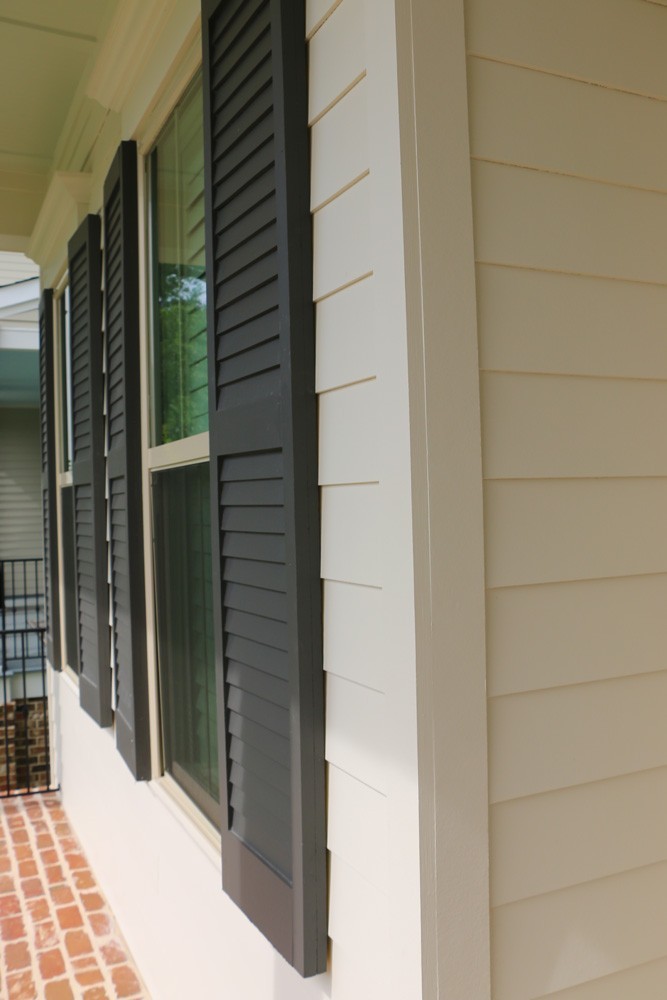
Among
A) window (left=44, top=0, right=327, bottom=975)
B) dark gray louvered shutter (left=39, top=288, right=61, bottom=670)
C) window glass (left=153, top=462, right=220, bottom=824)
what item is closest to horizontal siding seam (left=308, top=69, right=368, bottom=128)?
window (left=44, top=0, right=327, bottom=975)

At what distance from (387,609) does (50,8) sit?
8.28 ft

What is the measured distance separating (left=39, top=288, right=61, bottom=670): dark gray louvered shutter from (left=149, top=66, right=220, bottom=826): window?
6.92 feet

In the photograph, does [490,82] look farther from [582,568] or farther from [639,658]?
[639,658]

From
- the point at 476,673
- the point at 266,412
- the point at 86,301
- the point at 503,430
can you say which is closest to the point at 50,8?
the point at 86,301

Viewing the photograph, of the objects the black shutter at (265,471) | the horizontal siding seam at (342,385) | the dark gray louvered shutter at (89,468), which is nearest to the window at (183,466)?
the black shutter at (265,471)

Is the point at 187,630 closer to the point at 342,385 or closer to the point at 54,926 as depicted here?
the point at 342,385

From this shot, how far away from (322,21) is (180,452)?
1.17 metres

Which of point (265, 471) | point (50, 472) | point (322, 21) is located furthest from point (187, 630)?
point (50, 472)

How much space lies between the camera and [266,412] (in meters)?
1.48

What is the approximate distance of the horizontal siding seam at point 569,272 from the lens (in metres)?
1.18

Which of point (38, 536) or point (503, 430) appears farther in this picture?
point (38, 536)

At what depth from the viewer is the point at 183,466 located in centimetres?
233

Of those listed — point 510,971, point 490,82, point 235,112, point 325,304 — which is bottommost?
point 510,971

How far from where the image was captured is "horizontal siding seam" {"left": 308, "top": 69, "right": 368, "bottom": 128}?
1230 millimetres
